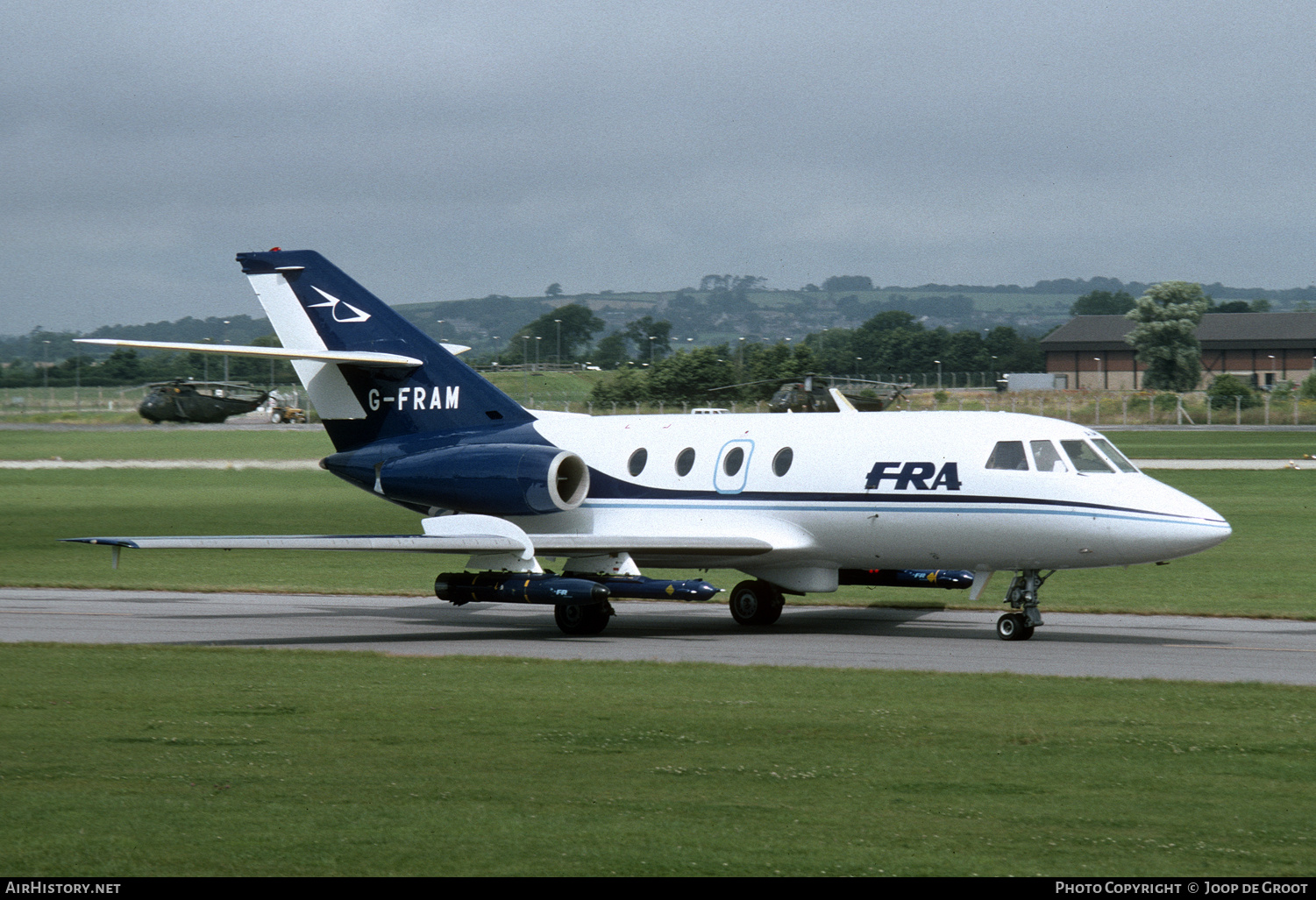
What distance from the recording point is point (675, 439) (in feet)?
76.5

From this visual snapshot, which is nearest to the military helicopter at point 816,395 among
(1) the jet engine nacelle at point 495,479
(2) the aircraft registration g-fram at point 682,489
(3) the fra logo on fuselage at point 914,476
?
(2) the aircraft registration g-fram at point 682,489

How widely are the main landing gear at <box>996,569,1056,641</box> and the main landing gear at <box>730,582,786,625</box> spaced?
145 inches

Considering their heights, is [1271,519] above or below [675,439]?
below

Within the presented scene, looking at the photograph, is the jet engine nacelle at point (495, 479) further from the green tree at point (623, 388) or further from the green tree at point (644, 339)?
the green tree at point (644, 339)

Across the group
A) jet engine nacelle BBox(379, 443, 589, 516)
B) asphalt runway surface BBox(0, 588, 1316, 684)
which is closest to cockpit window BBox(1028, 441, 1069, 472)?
asphalt runway surface BBox(0, 588, 1316, 684)

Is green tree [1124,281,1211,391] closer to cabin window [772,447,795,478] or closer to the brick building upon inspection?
the brick building

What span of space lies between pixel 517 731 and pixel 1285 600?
51.9 feet

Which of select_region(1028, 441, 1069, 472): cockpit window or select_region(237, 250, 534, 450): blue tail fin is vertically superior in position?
select_region(237, 250, 534, 450): blue tail fin

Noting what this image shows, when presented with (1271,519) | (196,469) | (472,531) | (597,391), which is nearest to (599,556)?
(472,531)

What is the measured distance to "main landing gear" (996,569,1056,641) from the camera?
20219 mm

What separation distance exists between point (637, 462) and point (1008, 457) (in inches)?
229

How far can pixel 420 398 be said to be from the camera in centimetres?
2519

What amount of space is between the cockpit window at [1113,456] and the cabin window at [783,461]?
166 inches

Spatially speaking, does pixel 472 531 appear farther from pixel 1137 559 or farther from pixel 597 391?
pixel 597 391
